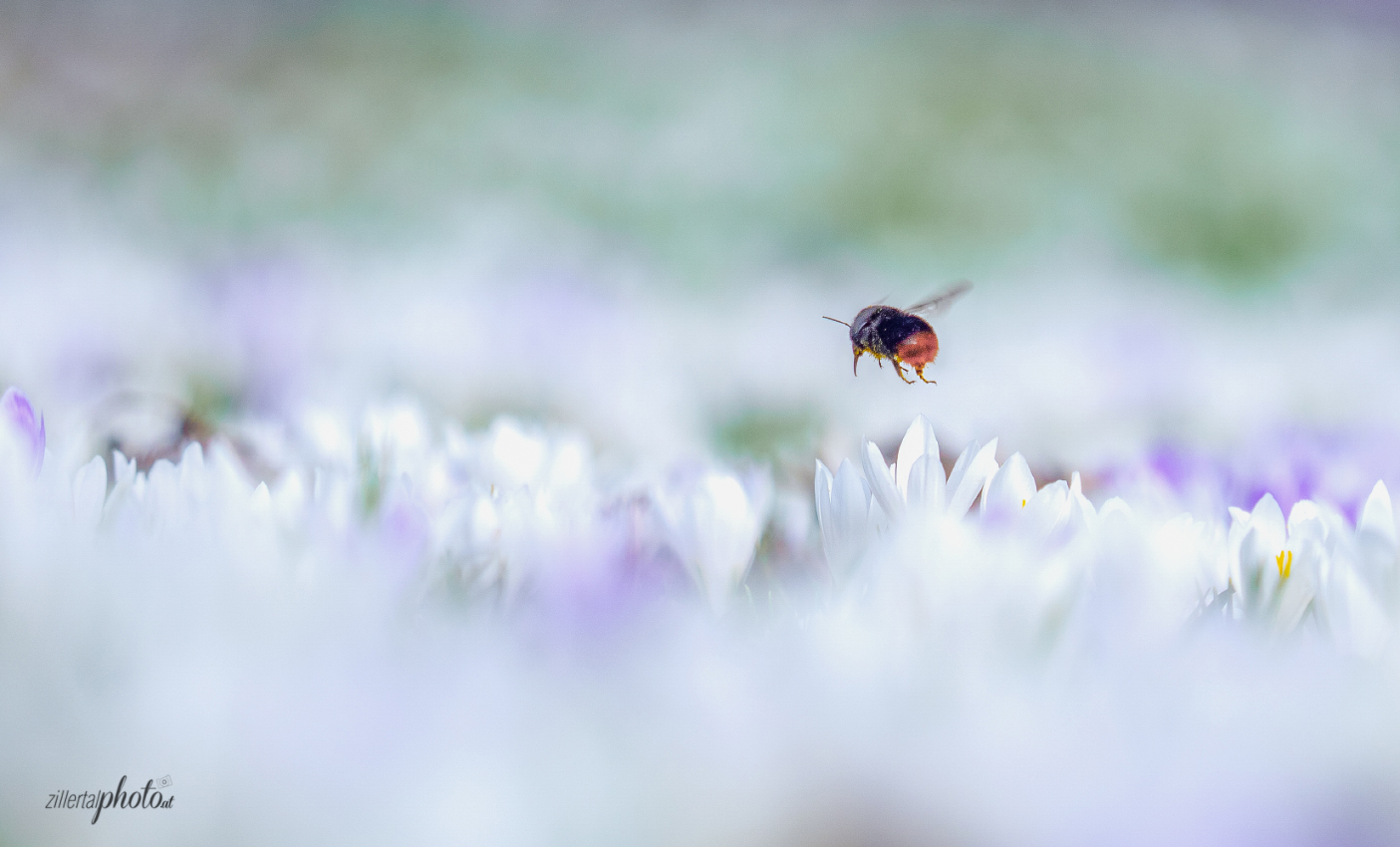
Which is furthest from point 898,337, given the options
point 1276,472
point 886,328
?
point 1276,472

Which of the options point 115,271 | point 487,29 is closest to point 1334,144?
point 487,29

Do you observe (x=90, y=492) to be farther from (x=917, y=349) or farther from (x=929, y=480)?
(x=917, y=349)

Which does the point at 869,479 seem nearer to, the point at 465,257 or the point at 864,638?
the point at 864,638

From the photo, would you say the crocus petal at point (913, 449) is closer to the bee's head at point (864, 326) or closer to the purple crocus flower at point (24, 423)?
A: the purple crocus flower at point (24, 423)

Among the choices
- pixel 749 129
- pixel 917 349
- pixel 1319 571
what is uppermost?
pixel 749 129

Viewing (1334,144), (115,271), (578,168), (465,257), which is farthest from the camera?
(1334,144)

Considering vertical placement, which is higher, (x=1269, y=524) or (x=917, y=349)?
(x=917, y=349)
